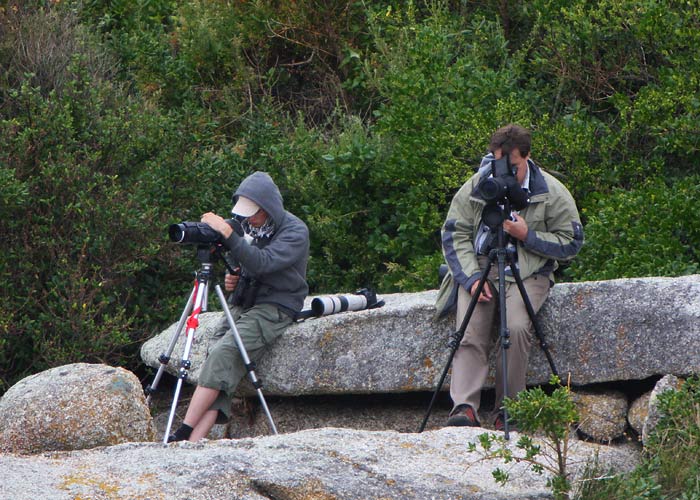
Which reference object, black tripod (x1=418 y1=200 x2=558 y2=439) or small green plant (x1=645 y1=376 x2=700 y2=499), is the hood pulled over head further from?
small green plant (x1=645 y1=376 x2=700 y2=499)

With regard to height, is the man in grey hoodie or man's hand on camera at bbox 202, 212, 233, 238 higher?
man's hand on camera at bbox 202, 212, 233, 238

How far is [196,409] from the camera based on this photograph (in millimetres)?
6434

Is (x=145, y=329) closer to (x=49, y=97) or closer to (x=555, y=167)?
(x=49, y=97)

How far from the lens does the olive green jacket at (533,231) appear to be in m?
6.32

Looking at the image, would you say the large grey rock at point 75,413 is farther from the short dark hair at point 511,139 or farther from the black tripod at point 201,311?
the short dark hair at point 511,139

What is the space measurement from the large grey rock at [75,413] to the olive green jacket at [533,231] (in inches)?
79.2

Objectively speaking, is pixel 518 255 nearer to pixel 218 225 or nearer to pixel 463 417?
pixel 463 417

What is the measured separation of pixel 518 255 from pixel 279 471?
229 cm

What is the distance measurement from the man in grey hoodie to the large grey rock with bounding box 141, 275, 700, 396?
10.2 inches

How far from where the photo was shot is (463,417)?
601 centimetres

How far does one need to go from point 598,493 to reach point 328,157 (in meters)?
5.67

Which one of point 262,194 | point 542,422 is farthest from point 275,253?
point 542,422

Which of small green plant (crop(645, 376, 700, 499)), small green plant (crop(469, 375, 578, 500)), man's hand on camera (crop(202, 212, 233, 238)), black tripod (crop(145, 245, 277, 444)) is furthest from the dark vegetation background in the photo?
small green plant (crop(469, 375, 578, 500))

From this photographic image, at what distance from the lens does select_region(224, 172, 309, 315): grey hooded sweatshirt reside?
661 cm
